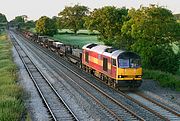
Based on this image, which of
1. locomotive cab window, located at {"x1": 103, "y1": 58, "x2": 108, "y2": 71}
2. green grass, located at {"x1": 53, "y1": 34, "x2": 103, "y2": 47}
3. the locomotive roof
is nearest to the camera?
the locomotive roof

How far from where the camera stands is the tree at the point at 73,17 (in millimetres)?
145875

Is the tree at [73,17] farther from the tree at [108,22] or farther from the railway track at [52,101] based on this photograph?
the railway track at [52,101]

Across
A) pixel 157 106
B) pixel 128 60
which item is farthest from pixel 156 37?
pixel 157 106

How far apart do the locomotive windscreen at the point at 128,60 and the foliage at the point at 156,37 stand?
36.4ft

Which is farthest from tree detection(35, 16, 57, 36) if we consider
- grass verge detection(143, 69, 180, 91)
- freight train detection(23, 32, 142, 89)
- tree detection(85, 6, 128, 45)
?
grass verge detection(143, 69, 180, 91)

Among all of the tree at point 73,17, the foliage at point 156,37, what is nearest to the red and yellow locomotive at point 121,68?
the foliage at point 156,37

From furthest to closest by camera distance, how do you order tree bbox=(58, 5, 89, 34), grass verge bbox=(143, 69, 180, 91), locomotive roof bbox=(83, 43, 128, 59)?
tree bbox=(58, 5, 89, 34), grass verge bbox=(143, 69, 180, 91), locomotive roof bbox=(83, 43, 128, 59)

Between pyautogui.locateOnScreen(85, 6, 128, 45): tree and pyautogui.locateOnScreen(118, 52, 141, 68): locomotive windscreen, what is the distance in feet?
84.8

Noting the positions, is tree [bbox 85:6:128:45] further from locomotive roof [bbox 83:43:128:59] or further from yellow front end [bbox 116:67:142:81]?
yellow front end [bbox 116:67:142:81]

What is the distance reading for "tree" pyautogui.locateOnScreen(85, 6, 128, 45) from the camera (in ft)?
179

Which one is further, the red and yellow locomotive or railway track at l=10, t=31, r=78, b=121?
the red and yellow locomotive

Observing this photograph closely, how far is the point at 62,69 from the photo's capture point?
4159 centimetres

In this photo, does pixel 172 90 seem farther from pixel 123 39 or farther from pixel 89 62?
pixel 123 39

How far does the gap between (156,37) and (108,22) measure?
16.1 m
